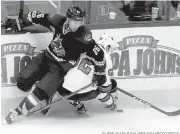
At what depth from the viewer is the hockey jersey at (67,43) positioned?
3.04 metres

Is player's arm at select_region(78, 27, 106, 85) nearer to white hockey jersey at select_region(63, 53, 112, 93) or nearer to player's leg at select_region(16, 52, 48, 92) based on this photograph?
white hockey jersey at select_region(63, 53, 112, 93)

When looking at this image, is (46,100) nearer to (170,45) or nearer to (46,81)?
(46,81)

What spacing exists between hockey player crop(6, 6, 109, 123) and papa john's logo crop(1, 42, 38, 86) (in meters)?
0.07

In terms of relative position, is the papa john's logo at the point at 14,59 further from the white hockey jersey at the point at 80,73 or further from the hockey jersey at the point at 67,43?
the white hockey jersey at the point at 80,73

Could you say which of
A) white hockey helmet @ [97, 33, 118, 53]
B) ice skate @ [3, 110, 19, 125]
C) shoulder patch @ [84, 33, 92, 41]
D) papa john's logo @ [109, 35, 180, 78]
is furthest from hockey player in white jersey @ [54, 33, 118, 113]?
ice skate @ [3, 110, 19, 125]

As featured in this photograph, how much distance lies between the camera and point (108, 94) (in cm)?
331

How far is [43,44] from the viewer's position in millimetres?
3303

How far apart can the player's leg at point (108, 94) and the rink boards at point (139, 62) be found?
0.39 feet

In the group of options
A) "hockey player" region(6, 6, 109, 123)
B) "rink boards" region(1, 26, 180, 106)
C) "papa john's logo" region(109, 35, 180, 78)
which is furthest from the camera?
"papa john's logo" region(109, 35, 180, 78)

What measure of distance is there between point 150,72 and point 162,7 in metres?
0.52

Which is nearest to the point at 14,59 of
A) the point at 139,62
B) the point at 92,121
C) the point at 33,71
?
the point at 33,71

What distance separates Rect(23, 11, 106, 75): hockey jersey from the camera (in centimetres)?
304

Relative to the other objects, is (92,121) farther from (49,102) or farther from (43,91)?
(43,91)

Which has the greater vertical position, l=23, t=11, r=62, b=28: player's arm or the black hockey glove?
l=23, t=11, r=62, b=28: player's arm
